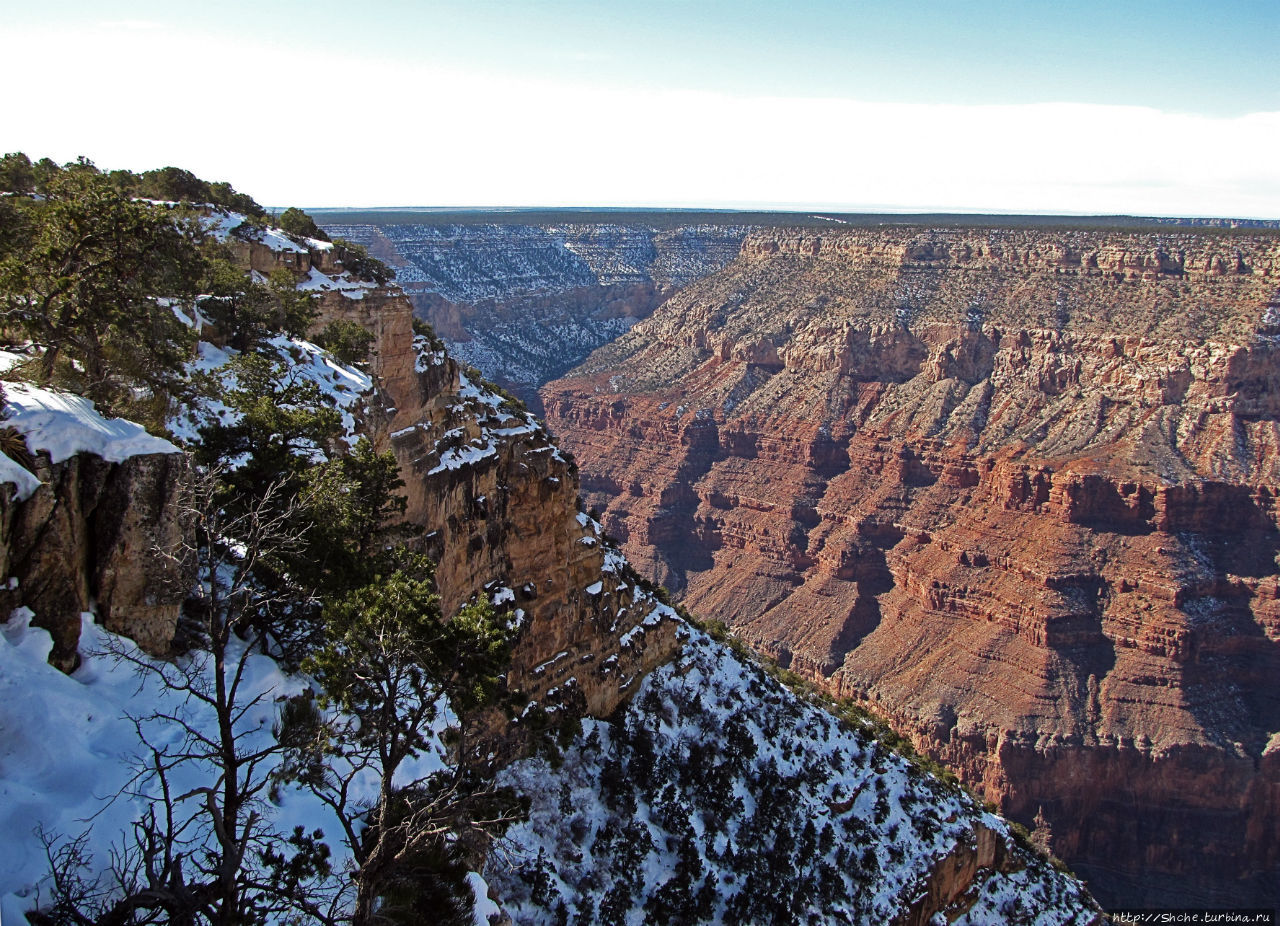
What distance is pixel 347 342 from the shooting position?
34.3m

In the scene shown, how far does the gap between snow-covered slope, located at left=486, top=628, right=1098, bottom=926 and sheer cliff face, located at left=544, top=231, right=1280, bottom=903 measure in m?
29.1

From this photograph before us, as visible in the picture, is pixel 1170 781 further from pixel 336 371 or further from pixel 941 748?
pixel 336 371

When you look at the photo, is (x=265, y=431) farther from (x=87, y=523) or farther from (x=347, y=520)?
(x=87, y=523)

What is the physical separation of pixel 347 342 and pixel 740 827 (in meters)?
22.0

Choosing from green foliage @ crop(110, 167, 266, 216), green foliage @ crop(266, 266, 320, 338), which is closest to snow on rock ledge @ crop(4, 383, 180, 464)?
green foliage @ crop(266, 266, 320, 338)

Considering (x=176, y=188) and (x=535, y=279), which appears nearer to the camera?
(x=176, y=188)

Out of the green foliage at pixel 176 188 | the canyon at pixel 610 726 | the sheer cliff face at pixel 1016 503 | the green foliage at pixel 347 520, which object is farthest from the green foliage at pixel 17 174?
the sheer cliff face at pixel 1016 503

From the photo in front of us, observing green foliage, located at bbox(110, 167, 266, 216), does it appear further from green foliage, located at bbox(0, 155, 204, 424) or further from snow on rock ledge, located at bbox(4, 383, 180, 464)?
snow on rock ledge, located at bbox(4, 383, 180, 464)

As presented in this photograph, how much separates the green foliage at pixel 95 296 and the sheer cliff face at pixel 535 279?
107530mm

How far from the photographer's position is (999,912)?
35531 millimetres

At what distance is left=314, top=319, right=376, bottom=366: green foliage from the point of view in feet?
112

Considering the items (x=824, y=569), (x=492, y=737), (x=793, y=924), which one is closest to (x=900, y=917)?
(x=793, y=924)

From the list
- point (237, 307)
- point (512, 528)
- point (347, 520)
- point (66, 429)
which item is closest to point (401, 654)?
point (347, 520)

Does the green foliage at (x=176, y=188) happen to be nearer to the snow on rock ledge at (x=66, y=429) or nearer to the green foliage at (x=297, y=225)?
the green foliage at (x=297, y=225)
